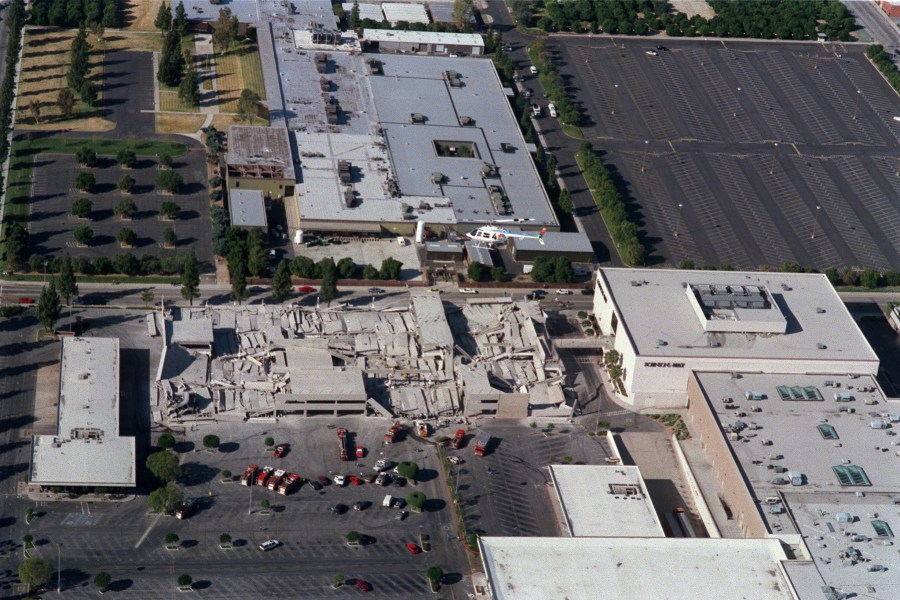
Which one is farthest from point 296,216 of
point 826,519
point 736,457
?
point 826,519

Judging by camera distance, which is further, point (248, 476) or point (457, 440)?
point (457, 440)

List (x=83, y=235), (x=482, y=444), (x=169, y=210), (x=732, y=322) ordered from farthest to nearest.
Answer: (x=169, y=210)
(x=83, y=235)
(x=732, y=322)
(x=482, y=444)

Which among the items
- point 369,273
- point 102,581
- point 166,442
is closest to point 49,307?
point 166,442

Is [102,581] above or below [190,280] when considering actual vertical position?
below

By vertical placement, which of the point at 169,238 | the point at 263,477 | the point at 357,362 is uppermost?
the point at 169,238

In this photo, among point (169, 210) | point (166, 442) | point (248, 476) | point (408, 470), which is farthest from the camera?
point (169, 210)

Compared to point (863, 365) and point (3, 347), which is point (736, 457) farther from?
point (3, 347)

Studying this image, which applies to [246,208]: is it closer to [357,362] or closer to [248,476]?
[357,362]
